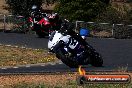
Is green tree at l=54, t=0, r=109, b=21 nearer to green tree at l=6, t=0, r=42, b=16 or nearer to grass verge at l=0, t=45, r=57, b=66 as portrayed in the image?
green tree at l=6, t=0, r=42, b=16

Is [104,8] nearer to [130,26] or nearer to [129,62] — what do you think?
[130,26]

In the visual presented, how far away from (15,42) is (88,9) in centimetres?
1170

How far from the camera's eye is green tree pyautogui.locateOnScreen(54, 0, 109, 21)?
36062mm

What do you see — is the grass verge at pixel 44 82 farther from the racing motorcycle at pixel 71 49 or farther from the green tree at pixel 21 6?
the green tree at pixel 21 6

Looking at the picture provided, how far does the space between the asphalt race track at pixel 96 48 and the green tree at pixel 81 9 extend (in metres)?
6.12

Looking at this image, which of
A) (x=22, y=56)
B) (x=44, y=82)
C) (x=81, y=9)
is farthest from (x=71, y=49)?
(x=81, y=9)

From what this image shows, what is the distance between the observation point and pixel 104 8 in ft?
122

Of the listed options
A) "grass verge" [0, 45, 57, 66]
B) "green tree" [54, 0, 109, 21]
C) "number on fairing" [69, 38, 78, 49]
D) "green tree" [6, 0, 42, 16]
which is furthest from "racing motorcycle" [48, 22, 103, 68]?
"green tree" [6, 0, 42, 16]

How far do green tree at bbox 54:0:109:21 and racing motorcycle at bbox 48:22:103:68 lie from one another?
757 inches

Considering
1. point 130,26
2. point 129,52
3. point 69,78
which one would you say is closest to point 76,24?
point 130,26

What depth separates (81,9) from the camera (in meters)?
36.8

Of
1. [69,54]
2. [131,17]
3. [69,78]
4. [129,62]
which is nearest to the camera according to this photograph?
[69,78]

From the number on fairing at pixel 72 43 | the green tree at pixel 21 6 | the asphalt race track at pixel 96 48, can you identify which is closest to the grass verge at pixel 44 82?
the asphalt race track at pixel 96 48

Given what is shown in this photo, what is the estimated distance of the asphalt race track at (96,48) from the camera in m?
15.9
